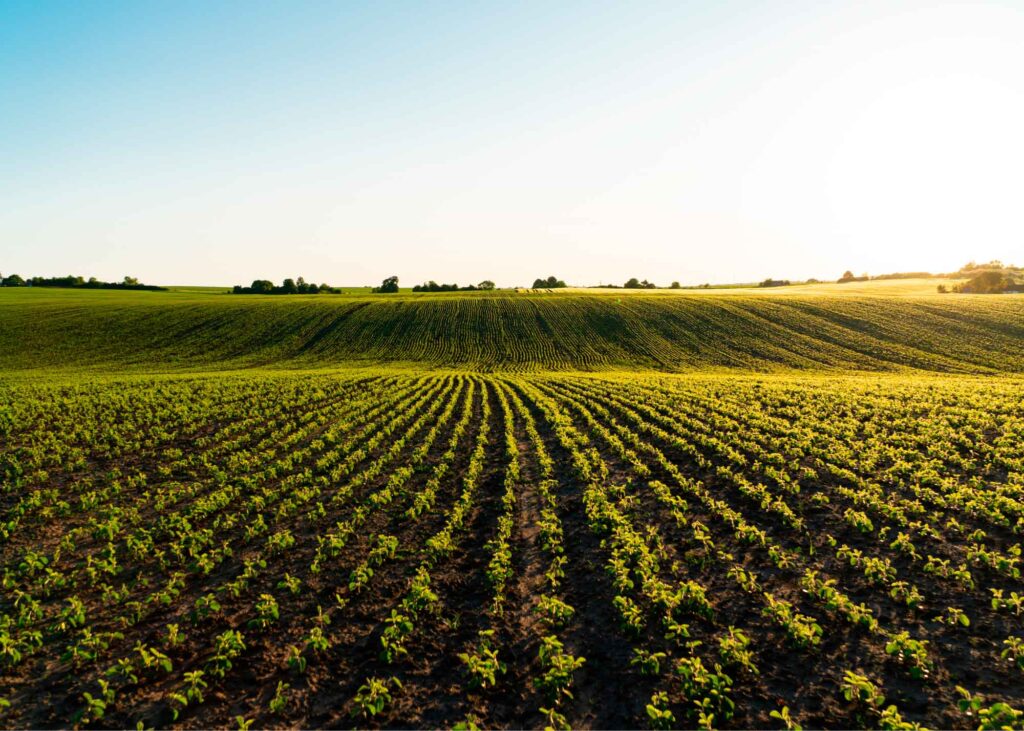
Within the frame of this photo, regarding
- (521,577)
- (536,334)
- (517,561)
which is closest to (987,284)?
(536,334)

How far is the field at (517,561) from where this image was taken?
24.5 ft

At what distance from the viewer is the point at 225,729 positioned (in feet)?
23.0

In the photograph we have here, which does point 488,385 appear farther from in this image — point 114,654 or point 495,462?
point 114,654

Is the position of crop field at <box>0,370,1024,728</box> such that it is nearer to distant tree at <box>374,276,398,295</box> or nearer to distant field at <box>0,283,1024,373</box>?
distant field at <box>0,283,1024,373</box>

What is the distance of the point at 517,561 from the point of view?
11500 millimetres

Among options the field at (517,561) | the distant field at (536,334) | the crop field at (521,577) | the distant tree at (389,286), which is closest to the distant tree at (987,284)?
the distant field at (536,334)

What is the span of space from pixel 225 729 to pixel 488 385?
3333 centimetres

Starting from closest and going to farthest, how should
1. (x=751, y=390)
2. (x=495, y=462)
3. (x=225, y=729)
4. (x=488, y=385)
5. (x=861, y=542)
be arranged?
(x=225, y=729) → (x=861, y=542) → (x=495, y=462) → (x=751, y=390) → (x=488, y=385)

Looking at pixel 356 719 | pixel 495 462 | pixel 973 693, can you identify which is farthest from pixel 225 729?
pixel 495 462

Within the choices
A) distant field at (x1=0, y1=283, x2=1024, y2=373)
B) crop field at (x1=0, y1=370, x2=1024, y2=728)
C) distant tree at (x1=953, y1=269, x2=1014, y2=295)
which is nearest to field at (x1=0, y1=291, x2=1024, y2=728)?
crop field at (x1=0, y1=370, x2=1024, y2=728)

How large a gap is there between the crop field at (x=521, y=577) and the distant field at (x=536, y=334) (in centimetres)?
3427

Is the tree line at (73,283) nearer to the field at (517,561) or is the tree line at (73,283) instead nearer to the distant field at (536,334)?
the distant field at (536,334)

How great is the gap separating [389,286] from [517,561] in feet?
415

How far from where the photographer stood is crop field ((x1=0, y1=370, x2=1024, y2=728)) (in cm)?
741
